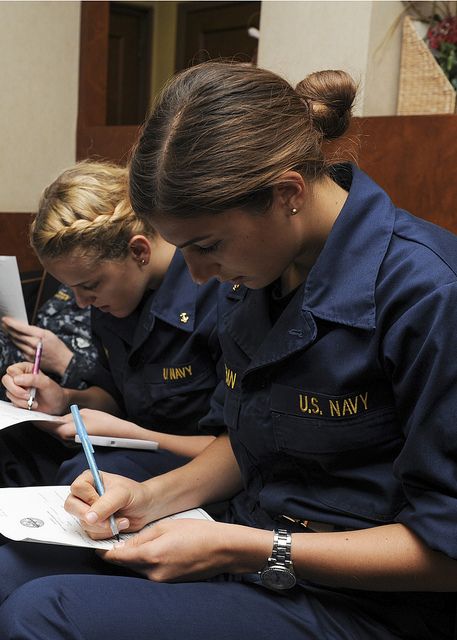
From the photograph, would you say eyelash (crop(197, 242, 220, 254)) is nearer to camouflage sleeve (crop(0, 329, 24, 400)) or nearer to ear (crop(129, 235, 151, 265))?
ear (crop(129, 235, 151, 265))

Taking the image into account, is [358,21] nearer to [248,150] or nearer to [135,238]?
[135,238]

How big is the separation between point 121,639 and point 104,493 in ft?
0.74

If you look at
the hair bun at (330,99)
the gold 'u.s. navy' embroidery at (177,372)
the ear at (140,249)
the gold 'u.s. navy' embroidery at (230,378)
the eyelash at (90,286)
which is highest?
the hair bun at (330,99)

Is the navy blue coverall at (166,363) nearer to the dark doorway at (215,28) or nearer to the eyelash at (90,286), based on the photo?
the eyelash at (90,286)

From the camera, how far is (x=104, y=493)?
112cm

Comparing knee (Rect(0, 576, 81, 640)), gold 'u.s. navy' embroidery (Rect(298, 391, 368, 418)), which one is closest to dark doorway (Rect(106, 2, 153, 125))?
gold 'u.s. navy' embroidery (Rect(298, 391, 368, 418))

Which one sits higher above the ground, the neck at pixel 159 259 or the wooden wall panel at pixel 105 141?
the wooden wall panel at pixel 105 141

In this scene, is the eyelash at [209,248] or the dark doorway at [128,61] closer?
the eyelash at [209,248]

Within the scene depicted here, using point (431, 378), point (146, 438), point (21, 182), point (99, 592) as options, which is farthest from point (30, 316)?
point (431, 378)

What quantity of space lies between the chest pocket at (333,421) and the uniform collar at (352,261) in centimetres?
10

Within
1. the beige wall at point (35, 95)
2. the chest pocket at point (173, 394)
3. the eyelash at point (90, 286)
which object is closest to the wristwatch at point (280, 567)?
the chest pocket at point (173, 394)

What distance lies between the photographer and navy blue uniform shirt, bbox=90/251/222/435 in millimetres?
1597

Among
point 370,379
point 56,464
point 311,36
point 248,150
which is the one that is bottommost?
point 56,464

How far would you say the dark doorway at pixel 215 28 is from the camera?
439 cm
